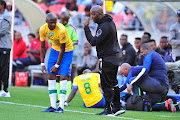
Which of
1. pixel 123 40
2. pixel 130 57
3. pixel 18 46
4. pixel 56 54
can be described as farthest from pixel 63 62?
pixel 18 46

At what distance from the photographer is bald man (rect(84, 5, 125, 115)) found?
22.8ft

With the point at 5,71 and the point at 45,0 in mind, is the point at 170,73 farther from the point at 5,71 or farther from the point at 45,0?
the point at 45,0

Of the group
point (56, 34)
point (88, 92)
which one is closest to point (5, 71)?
point (88, 92)

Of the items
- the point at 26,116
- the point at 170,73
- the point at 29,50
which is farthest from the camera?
the point at 29,50

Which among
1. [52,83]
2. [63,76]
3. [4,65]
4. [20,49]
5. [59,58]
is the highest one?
[20,49]

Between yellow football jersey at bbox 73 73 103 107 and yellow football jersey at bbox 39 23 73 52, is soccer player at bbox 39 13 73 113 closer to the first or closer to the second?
yellow football jersey at bbox 39 23 73 52

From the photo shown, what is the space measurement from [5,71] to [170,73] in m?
4.15

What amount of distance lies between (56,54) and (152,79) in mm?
2364

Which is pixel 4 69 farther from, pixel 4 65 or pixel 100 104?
pixel 100 104

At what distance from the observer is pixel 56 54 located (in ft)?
25.5

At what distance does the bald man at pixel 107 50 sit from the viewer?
695cm

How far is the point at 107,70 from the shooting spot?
7082 mm

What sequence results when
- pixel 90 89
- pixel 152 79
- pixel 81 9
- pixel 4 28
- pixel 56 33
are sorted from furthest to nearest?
pixel 81 9, pixel 4 28, pixel 152 79, pixel 90 89, pixel 56 33

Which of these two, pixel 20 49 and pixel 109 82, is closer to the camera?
pixel 109 82
